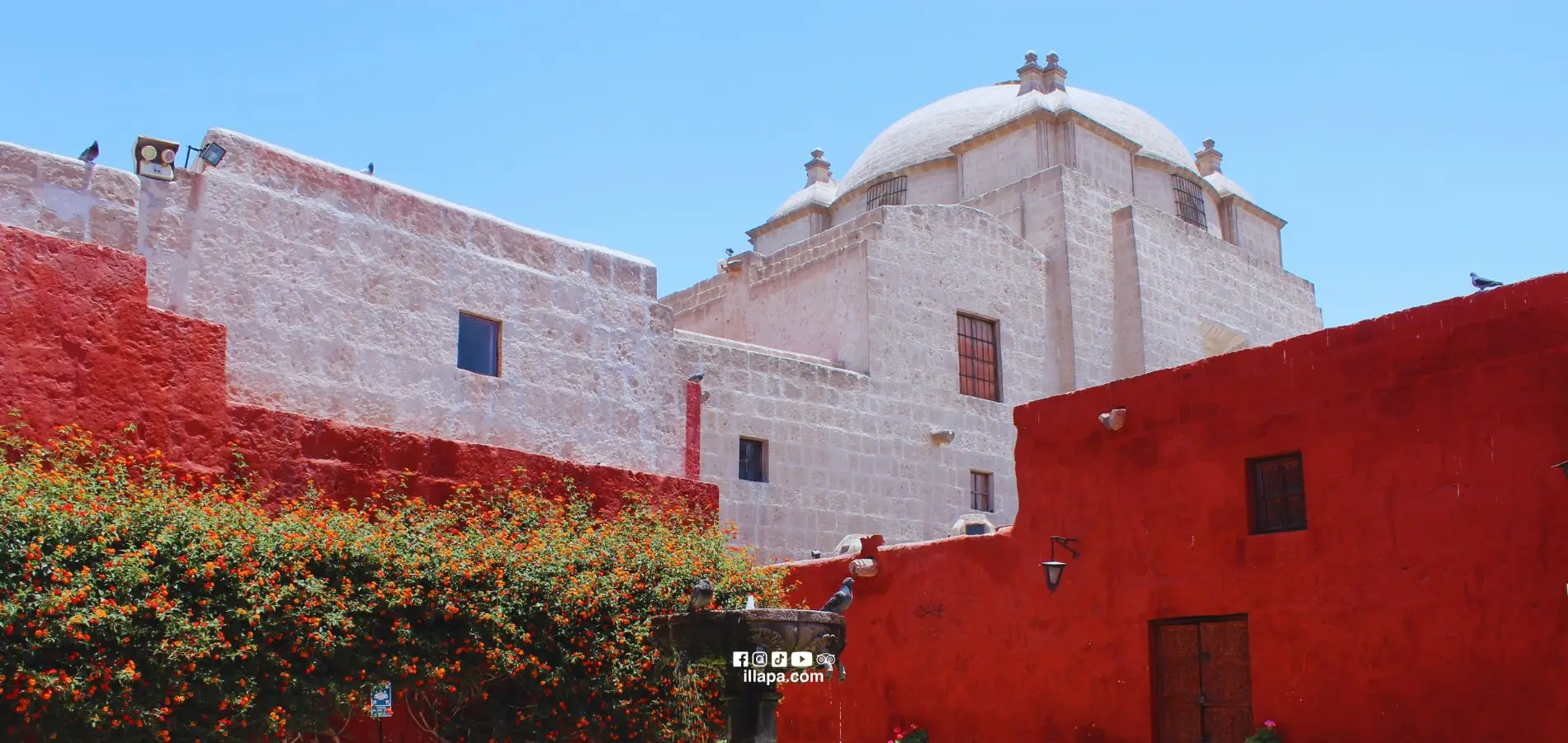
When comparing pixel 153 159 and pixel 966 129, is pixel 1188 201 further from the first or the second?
pixel 153 159

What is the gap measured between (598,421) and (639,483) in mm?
917

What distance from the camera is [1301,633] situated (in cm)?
1032

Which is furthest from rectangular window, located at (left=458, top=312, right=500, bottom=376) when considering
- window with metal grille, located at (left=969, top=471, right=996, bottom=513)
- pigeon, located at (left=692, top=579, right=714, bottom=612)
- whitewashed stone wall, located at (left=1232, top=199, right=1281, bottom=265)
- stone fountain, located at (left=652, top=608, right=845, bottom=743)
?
whitewashed stone wall, located at (left=1232, top=199, right=1281, bottom=265)

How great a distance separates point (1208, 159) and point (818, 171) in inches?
280

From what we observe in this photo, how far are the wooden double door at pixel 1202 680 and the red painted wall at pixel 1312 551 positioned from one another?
129 mm

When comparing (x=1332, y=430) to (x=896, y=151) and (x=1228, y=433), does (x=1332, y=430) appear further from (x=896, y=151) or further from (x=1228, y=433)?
(x=896, y=151)

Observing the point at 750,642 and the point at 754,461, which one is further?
the point at 754,461

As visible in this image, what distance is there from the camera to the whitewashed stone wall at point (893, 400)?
55.2 feet

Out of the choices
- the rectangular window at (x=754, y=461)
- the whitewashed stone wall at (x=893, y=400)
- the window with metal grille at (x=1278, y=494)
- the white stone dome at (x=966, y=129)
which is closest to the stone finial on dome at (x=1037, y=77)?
the white stone dome at (x=966, y=129)

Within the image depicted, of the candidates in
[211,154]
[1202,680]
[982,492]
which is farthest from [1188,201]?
[211,154]

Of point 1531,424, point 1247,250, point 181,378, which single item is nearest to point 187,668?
point 181,378

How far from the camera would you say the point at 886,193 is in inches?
951

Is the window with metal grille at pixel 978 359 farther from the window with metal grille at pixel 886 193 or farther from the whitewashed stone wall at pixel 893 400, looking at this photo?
the window with metal grille at pixel 886 193

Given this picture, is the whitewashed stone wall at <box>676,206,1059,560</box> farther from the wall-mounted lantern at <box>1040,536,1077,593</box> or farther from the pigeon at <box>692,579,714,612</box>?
the pigeon at <box>692,579,714,612</box>
